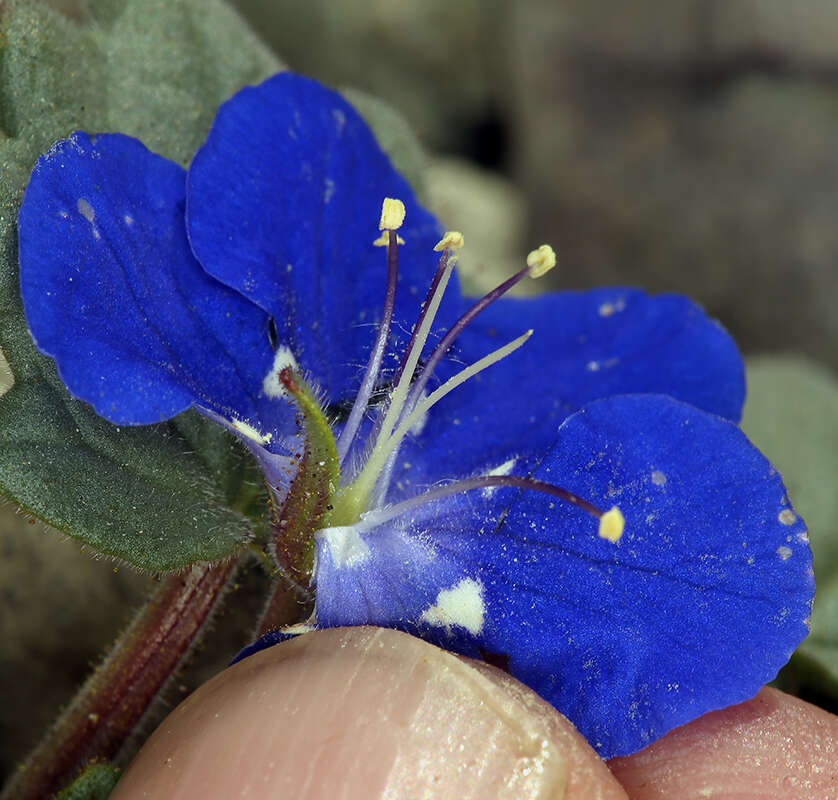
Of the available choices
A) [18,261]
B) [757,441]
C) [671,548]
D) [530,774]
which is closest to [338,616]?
[530,774]

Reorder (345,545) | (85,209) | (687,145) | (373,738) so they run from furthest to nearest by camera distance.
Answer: (687,145), (345,545), (85,209), (373,738)

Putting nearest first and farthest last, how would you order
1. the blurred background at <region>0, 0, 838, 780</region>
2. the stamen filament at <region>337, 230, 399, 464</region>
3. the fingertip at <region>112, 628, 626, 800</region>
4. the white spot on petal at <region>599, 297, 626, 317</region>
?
the fingertip at <region>112, 628, 626, 800</region>, the stamen filament at <region>337, 230, 399, 464</region>, the white spot on petal at <region>599, 297, 626, 317</region>, the blurred background at <region>0, 0, 838, 780</region>

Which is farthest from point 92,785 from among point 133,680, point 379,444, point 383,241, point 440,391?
point 383,241

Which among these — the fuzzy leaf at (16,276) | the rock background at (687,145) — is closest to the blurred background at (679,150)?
the rock background at (687,145)

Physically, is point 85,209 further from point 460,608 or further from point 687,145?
point 687,145

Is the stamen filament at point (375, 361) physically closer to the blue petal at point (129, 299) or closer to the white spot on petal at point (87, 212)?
the blue petal at point (129, 299)

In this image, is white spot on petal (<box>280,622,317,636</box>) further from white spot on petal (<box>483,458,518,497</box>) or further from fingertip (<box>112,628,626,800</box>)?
white spot on petal (<box>483,458,518,497</box>)

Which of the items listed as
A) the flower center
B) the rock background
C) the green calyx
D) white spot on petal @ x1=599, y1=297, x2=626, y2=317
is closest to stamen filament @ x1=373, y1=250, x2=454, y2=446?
the flower center
